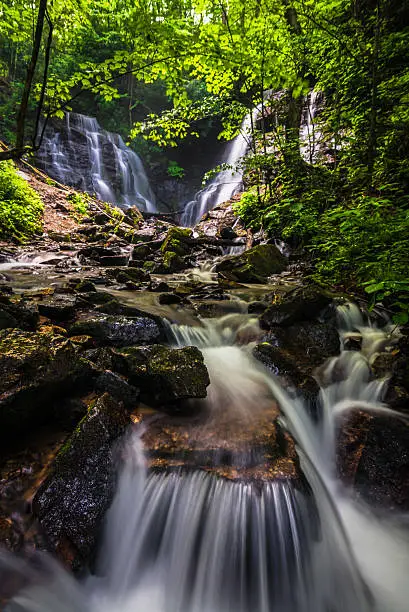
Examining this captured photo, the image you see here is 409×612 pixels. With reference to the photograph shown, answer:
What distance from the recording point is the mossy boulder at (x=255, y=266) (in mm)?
8438

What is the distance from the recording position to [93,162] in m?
22.7

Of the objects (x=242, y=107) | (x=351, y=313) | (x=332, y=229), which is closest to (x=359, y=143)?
(x=332, y=229)

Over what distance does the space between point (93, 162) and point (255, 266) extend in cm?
1928

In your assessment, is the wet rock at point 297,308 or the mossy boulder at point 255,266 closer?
the wet rock at point 297,308

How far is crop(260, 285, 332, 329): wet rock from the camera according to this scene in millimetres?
4609

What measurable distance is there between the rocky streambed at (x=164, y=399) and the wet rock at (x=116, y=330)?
0.01 m

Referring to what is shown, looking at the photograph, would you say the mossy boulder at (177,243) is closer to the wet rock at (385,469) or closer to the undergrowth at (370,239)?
the undergrowth at (370,239)

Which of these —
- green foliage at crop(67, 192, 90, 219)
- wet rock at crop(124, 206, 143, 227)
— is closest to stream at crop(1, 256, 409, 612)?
green foliage at crop(67, 192, 90, 219)

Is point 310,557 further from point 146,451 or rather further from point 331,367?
point 331,367

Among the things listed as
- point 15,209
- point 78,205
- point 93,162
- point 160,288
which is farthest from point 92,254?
point 93,162

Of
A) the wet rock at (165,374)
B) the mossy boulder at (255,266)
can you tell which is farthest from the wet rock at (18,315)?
the mossy boulder at (255,266)

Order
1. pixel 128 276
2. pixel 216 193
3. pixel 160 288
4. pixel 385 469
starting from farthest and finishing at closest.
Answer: pixel 216 193, pixel 128 276, pixel 160 288, pixel 385 469

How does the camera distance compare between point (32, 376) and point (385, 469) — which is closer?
point (32, 376)

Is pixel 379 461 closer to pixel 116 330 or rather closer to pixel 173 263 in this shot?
pixel 116 330
